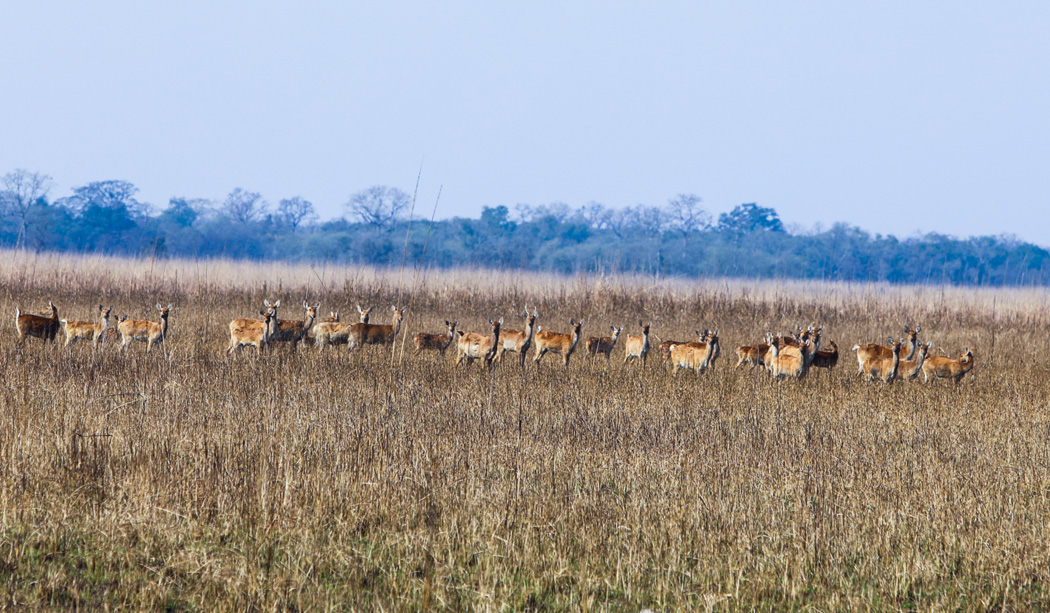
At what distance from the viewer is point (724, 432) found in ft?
23.4

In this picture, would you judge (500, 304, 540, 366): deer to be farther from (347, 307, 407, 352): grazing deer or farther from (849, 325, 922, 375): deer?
(849, 325, 922, 375): deer

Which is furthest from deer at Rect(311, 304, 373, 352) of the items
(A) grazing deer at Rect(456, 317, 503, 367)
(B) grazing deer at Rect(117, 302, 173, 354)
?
(B) grazing deer at Rect(117, 302, 173, 354)

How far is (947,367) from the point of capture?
38.1 feet

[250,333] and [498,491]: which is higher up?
[250,333]

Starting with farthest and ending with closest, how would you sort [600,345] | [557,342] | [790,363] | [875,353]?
[600,345] → [557,342] → [875,353] → [790,363]

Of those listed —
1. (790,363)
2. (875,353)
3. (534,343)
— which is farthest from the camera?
→ (534,343)

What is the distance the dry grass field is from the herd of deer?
4.93 ft

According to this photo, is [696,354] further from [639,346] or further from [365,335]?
[365,335]

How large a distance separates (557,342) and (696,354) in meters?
2.29

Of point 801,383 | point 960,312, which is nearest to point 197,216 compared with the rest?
point 960,312

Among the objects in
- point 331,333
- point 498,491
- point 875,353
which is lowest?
point 498,491

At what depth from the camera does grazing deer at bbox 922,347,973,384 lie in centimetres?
1153

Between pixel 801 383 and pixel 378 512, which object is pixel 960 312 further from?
pixel 378 512

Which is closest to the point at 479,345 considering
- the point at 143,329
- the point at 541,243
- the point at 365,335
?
the point at 365,335
